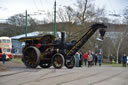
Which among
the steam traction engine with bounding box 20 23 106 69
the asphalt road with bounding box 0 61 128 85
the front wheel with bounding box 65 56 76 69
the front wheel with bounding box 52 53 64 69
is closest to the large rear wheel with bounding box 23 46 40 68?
the steam traction engine with bounding box 20 23 106 69

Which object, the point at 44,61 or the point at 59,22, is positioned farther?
the point at 59,22

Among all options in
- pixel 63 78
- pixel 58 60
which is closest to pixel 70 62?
pixel 58 60

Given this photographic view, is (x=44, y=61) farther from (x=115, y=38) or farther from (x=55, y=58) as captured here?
(x=115, y=38)

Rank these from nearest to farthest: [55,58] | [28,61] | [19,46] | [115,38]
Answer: [55,58] → [28,61] → [115,38] → [19,46]

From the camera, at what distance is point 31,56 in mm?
21188

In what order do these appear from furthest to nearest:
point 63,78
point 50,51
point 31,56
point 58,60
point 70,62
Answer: point 70,62
point 31,56
point 50,51
point 58,60
point 63,78

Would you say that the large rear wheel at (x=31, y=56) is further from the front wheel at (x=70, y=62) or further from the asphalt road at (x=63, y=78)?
the asphalt road at (x=63, y=78)

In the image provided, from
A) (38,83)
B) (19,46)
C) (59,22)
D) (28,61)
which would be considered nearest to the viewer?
(38,83)

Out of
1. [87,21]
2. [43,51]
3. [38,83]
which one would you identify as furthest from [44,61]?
[87,21]

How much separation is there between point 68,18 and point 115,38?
2317cm

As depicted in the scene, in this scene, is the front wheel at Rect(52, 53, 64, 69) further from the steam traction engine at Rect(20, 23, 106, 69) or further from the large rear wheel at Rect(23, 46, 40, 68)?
the large rear wheel at Rect(23, 46, 40, 68)

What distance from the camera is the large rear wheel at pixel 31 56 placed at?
66.8 ft

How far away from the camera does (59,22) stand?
45812mm

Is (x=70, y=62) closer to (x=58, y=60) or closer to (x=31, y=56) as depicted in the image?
(x=58, y=60)
